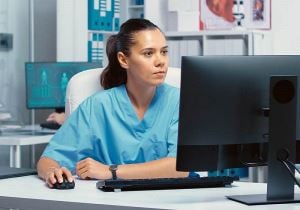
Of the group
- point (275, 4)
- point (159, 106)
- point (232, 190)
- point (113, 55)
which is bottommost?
point (232, 190)

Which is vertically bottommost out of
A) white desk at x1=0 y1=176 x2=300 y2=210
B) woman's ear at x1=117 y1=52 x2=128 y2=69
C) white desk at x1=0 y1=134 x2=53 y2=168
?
white desk at x1=0 y1=134 x2=53 y2=168

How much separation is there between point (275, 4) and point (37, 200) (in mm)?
3844

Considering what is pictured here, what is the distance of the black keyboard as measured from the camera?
206 cm

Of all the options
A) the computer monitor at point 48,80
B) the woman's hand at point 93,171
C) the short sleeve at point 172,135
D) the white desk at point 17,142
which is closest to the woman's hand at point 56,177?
the woman's hand at point 93,171

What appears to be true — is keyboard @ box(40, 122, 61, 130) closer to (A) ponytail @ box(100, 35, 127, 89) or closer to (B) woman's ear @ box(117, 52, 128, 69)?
(A) ponytail @ box(100, 35, 127, 89)

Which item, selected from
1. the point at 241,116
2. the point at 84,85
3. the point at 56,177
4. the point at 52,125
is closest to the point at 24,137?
the point at 52,125

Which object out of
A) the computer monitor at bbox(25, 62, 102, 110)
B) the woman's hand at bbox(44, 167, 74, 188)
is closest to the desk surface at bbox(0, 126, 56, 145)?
the computer monitor at bbox(25, 62, 102, 110)

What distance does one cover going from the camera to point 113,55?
2.75 m

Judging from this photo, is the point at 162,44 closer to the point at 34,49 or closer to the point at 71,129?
the point at 71,129

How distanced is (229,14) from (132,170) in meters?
3.02

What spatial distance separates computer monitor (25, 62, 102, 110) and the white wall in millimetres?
1678

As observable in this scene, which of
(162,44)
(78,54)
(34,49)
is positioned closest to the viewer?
(162,44)

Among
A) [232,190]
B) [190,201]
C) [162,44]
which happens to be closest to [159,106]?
[162,44]

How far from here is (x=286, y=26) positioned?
211 inches
